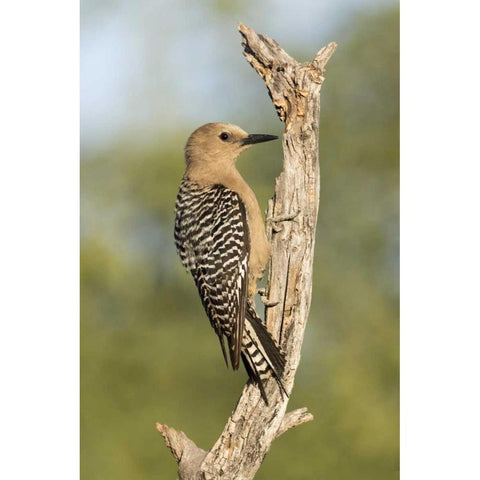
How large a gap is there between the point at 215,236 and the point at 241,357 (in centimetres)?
A: 72

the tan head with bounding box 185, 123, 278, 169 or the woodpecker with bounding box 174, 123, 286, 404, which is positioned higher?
the tan head with bounding box 185, 123, 278, 169

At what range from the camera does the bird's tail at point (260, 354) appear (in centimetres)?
423

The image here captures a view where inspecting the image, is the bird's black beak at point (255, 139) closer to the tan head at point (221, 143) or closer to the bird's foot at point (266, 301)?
the tan head at point (221, 143)

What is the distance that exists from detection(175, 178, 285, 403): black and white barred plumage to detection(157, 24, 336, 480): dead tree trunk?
0.11 meters

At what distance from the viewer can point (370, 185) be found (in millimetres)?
4887

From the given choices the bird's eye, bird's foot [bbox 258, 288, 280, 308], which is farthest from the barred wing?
the bird's eye

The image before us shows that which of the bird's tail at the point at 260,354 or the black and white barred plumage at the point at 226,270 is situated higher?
the black and white barred plumage at the point at 226,270

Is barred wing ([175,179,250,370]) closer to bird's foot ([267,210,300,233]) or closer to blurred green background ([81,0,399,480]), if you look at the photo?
bird's foot ([267,210,300,233])

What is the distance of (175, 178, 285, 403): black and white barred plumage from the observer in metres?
4.23

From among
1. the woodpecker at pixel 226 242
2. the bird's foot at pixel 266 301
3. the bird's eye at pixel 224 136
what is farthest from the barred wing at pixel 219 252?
the bird's eye at pixel 224 136

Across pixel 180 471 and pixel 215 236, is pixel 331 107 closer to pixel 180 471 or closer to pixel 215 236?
pixel 215 236

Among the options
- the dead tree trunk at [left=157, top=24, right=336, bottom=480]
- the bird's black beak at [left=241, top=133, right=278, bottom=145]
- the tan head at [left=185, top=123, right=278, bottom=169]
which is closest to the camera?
the dead tree trunk at [left=157, top=24, right=336, bottom=480]

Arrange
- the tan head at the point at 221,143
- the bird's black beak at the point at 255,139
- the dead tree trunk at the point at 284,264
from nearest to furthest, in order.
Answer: the dead tree trunk at the point at 284,264 → the bird's black beak at the point at 255,139 → the tan head at the point at 221,143
